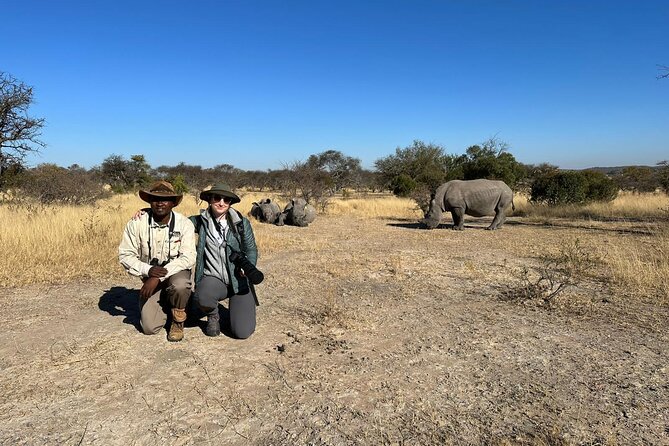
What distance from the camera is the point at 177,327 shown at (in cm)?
394

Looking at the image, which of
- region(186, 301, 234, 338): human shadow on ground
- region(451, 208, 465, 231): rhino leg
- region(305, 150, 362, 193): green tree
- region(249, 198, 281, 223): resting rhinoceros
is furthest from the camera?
region(305, 150, 362, 193): green tree

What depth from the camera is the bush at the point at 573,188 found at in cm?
1659

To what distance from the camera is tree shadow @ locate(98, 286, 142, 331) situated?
457 centimetres

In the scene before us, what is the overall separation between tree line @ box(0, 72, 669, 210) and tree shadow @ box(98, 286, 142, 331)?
373 inches

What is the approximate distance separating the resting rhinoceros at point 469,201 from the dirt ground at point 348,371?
6.93 meters

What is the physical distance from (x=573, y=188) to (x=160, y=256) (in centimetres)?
1685

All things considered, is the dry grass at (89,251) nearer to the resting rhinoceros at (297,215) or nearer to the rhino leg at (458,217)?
the resting rhinoceros at (297,215)

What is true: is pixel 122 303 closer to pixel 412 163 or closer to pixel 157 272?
pixel 157 272

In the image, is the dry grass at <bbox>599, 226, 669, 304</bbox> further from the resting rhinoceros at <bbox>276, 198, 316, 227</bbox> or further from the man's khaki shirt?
the resting rhinoceros at <bbox>276, 198, 316, 227</bbox>

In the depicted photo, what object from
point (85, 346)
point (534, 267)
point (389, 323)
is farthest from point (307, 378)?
point (534, 267)

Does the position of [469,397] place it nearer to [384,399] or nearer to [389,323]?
[384,399]

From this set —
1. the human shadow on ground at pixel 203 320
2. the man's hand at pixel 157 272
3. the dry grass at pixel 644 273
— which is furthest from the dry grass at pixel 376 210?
the man's hand at pixel 157 272

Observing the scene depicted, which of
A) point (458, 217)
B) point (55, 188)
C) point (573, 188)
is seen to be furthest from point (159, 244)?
point (573, 188)

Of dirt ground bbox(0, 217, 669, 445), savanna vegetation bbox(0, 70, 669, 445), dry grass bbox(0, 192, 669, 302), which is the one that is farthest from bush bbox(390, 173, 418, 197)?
dirt ground bbox(0, 217, 669, 445)
